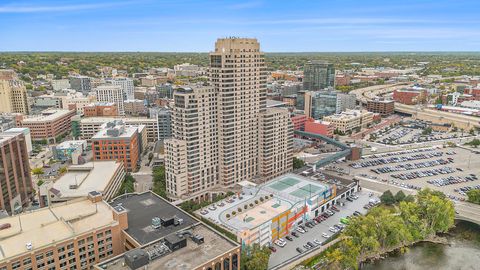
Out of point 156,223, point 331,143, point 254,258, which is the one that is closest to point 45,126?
point 156,223

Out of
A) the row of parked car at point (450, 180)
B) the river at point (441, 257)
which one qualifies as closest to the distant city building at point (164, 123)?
the row of parked car at point (450, 180)

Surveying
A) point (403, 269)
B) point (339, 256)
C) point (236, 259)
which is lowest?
point (403, 269)

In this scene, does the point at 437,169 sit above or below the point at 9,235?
below

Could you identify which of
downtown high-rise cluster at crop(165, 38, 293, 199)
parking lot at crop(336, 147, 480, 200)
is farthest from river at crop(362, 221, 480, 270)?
downtown high-rise cluster at crop(165, 38, 293, 199)

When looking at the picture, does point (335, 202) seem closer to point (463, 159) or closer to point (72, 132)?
point (463, 159)

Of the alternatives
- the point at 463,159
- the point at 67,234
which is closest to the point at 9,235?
the point at 67,234

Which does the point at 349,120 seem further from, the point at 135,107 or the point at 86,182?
the point at 86,182

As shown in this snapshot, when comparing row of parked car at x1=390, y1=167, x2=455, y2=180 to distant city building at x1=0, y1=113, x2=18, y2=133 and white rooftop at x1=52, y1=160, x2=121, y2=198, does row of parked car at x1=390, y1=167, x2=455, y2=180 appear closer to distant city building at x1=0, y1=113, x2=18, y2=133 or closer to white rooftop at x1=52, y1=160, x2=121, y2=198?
white rooftop at x1=52, y1=160, x2=121, y2=198
